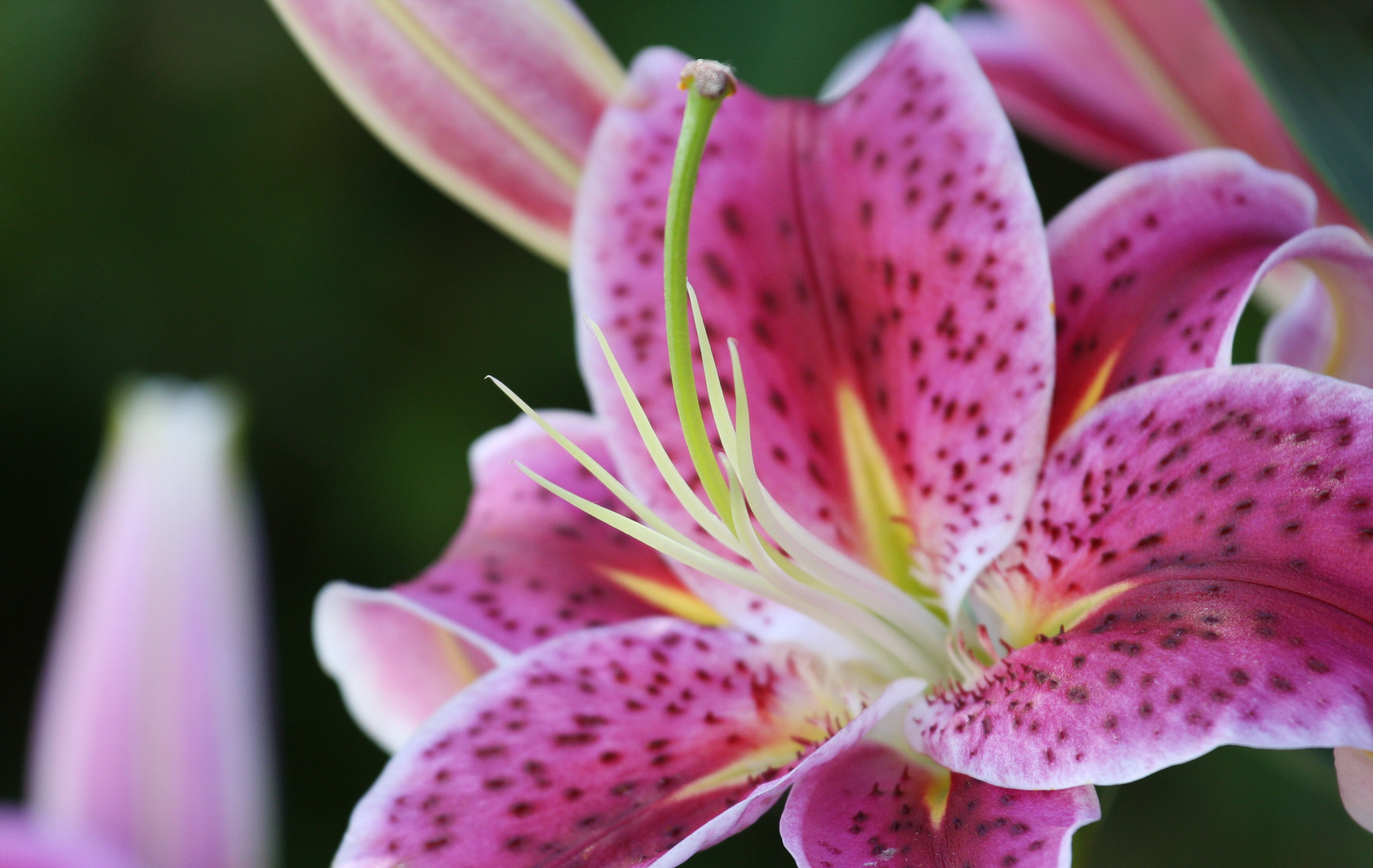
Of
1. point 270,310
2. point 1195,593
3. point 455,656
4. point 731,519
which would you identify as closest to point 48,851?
point 455,656

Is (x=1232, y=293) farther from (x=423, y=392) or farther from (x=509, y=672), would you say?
(x=423, y=392)

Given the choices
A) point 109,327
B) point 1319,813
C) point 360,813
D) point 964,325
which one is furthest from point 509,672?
point 109,327

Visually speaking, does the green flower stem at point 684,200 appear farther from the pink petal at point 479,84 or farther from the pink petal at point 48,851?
the pink petal at point 48,851

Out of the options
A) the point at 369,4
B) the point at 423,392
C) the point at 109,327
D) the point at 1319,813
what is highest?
the point at 369,4

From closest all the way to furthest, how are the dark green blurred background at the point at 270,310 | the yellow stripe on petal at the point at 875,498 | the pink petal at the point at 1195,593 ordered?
the pink petal at the point at 1195,593, the yellow stripe on petal at the point at 875,498, the dark green blurred background at the point at 270,310

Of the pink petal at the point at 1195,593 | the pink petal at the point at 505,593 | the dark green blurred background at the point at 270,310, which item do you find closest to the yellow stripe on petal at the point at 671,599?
the pink petal at the point at 505,593

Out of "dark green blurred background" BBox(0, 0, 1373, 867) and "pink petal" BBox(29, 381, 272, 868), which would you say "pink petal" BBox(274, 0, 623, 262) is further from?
"dark green blurred background" BBox(0, 0, 1373, 867)
